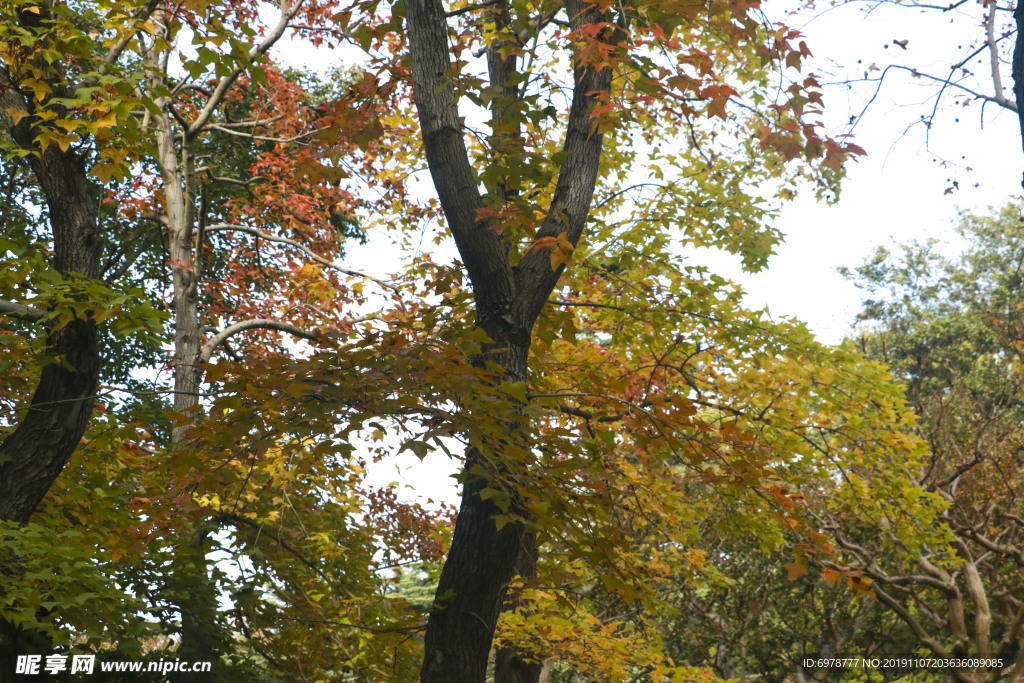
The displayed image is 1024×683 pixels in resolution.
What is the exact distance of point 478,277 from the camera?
13.2 feet

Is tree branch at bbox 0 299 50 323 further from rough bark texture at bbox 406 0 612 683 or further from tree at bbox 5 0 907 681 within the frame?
rough bark texture at bbox 406 0 612 683

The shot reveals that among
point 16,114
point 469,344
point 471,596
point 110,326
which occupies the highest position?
point 16,114

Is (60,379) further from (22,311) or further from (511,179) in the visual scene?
(511,179)

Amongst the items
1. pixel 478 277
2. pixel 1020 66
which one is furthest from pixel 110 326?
pixel 1020 66

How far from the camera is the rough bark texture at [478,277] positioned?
12.3 ft

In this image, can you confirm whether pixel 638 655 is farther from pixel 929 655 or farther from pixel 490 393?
pixel 929 655

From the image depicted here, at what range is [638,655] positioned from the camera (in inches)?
264

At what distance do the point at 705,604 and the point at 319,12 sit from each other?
12.6 m

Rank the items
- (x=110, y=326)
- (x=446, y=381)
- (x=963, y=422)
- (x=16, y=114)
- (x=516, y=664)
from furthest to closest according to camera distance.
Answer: (x=963, y=422)
(x=516, y=664)
(x=110, y=326)
(x=16, y=114)
(x=446, y=381)

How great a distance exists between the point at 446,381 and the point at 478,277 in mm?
1162

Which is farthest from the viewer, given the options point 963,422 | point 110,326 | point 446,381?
point 963,422

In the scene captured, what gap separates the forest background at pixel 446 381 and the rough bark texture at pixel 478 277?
2cm

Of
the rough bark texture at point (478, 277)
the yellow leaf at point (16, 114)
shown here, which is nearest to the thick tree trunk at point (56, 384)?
the yellow leaf at point (16, 114)

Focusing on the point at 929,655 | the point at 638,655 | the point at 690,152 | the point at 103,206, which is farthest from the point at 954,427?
the point at 103,206
